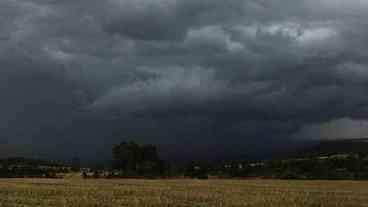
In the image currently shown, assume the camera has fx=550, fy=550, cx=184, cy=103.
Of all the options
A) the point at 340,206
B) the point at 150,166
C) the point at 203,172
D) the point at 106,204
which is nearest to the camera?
the point at 106,204

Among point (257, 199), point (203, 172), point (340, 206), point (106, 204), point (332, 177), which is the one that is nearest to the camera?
point (106, 204)

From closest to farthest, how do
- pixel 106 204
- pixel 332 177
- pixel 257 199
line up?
pixel 106 204
pixel 257 199
pixel 332 177

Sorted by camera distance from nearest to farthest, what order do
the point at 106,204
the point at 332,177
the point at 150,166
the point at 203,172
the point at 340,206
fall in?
1. the point at 106,204
2. the point at 340,206
3. the point at 332,177
4. the point at 203,172
5. the point at 150,166

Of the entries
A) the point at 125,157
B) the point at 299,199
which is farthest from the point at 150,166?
the point at 299,199

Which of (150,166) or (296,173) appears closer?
(296,173)

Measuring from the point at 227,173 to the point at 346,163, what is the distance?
47591 mm

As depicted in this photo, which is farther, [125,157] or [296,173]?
[125,157]

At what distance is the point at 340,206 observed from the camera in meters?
45.7

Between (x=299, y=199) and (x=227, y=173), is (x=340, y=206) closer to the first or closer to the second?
(x=299, y=199)

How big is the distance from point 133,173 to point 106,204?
12393 centimetres

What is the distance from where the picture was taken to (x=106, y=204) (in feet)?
139

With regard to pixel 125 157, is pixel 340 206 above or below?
below

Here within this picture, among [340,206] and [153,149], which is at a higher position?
[153,149]

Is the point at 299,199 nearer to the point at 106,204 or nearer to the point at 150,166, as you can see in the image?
the point at 106,204
